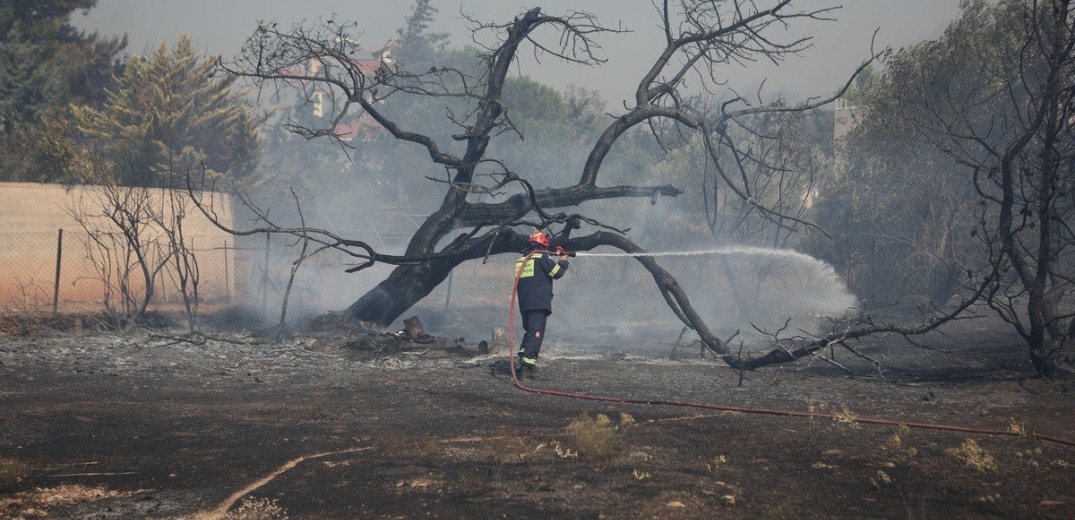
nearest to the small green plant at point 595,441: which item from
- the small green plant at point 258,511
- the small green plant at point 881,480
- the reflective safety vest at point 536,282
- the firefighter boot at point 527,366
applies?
the small green plant at point 881,480

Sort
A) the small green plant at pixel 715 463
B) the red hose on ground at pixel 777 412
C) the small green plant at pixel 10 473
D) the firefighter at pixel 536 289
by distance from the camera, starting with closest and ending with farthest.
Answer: the small green plant at pixel 10 473, the small green plant at pixel 715 463, the red hose on ground at pixel 777 412, the firefighter at pixel 536 289

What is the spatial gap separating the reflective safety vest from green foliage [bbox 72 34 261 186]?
1952cm

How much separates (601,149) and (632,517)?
28.0 feet

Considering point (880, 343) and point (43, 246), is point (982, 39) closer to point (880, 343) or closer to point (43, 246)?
point (880, 343)

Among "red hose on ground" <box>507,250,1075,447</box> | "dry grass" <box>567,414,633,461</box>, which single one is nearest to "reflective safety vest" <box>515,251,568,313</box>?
"red hose on ground" <box>507,250,1075,447</box>

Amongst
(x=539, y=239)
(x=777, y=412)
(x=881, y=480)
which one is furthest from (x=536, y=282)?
(x=881, y=480)

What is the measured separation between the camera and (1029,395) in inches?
313

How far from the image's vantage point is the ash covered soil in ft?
14.9

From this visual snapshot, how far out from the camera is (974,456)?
515cm

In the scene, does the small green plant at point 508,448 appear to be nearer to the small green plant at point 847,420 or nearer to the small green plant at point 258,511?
the small green plant at point 258,511

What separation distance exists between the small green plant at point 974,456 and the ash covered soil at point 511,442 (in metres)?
0.02

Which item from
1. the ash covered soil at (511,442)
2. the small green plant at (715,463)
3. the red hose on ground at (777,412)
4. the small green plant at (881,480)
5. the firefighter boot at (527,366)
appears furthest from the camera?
the firefighter boot at (527,366)

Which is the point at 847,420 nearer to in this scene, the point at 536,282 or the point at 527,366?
the point at 527,366

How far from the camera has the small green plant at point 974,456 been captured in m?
5.04
